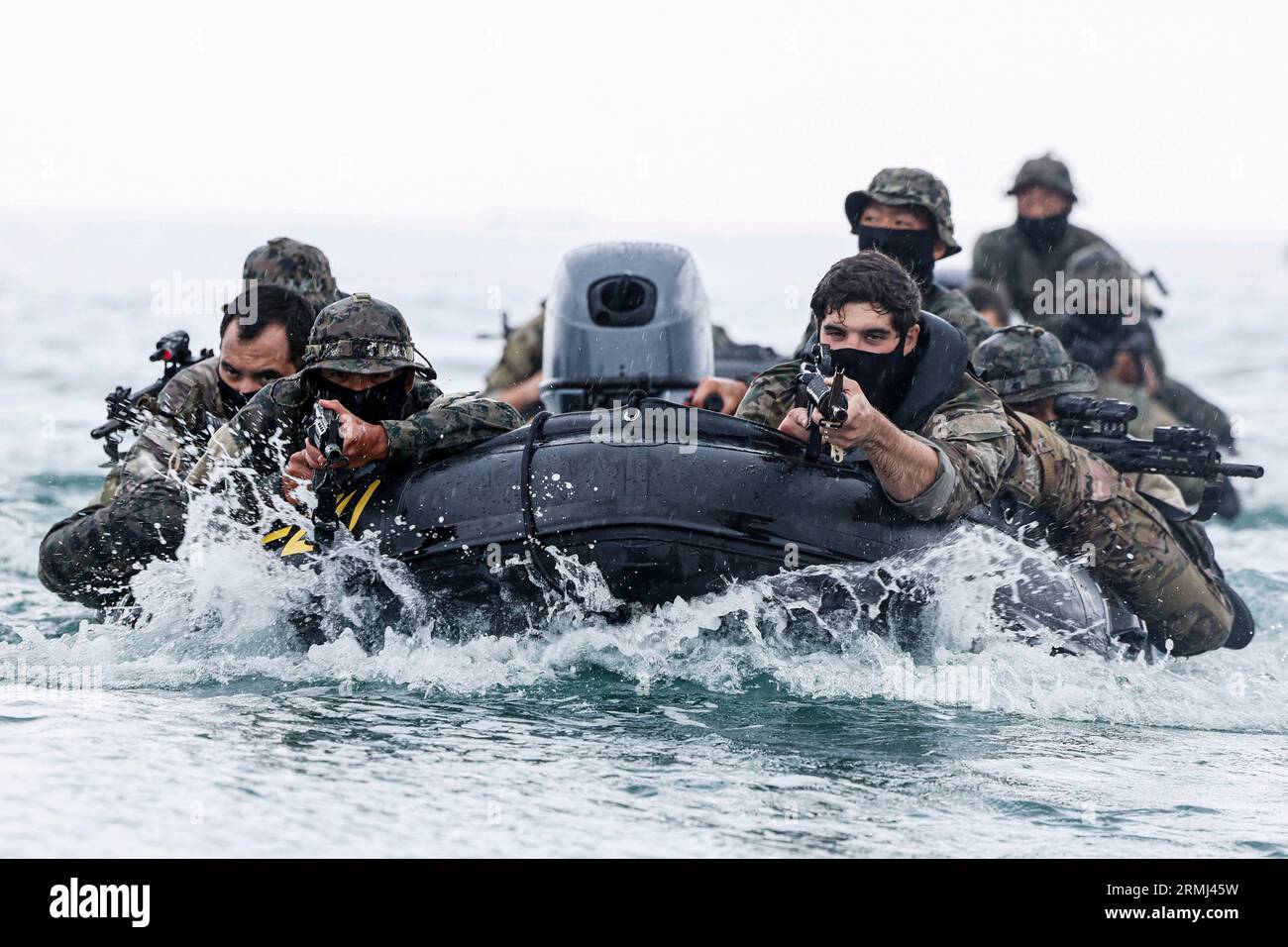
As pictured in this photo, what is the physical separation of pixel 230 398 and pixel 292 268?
110 cm

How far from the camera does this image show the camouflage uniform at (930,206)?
→ 23.8 ft

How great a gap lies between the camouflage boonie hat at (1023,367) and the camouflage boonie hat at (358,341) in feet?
7.52

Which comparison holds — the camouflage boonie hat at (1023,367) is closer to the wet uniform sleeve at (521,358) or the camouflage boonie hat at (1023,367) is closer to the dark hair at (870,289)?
the dark hair at (870,289)

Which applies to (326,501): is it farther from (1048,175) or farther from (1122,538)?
(1048,175)

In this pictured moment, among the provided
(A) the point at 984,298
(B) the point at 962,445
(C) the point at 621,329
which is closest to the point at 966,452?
(B) the point at 962,445

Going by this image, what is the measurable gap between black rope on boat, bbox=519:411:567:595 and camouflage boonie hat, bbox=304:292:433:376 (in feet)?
1.47

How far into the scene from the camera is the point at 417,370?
5.63m

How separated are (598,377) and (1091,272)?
3.47 metres

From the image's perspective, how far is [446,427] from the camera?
5.62 metres

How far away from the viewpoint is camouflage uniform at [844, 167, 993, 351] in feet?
23.8

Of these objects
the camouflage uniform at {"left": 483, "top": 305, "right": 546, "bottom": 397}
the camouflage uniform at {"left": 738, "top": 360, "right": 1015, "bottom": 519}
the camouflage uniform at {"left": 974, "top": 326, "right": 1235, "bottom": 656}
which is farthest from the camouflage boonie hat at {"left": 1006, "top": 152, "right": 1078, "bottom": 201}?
the camouflage uniform at {"left": 738, "top": 360, "right": 1015, "bottom": 519}

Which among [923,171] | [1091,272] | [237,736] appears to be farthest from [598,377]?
[1091,272]

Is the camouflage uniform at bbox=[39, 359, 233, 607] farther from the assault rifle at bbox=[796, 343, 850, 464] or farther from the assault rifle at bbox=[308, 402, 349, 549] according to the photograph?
the assault rifle at bbox=[796, 343, 850, 464]
